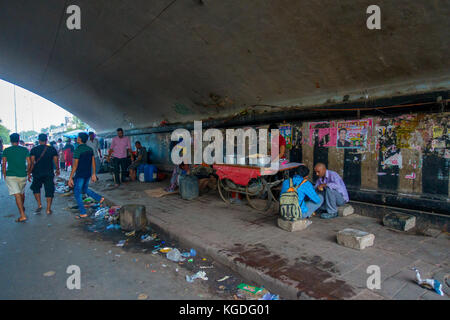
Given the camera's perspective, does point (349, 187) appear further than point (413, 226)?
Yes

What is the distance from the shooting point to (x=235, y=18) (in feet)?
18.4

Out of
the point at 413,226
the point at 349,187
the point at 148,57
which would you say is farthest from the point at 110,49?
the point at 413,226

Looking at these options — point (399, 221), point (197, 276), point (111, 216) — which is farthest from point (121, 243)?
point (399, 221)

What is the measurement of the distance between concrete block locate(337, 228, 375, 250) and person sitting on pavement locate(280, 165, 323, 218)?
3.08 feet

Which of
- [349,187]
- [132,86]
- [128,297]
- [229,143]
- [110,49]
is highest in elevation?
[110,49]

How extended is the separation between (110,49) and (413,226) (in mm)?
9396

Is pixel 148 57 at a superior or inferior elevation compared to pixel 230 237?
superior

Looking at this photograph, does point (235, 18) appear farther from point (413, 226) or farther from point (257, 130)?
point (413, 226)

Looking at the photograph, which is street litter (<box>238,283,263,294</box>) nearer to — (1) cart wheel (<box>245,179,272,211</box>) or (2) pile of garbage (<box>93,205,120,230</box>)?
(1) cart wheel (<box>245,179,272,211</box>)

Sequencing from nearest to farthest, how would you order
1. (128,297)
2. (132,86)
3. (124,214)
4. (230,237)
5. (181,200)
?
(128,297) < (230,237) < (124,214) < (181,200) < (132,86)

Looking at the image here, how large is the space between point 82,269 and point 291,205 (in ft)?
10.8

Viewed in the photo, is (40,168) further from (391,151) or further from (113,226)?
(391,151)

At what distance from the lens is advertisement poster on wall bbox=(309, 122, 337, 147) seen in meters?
5.85

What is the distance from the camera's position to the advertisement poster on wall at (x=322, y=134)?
5850mm
